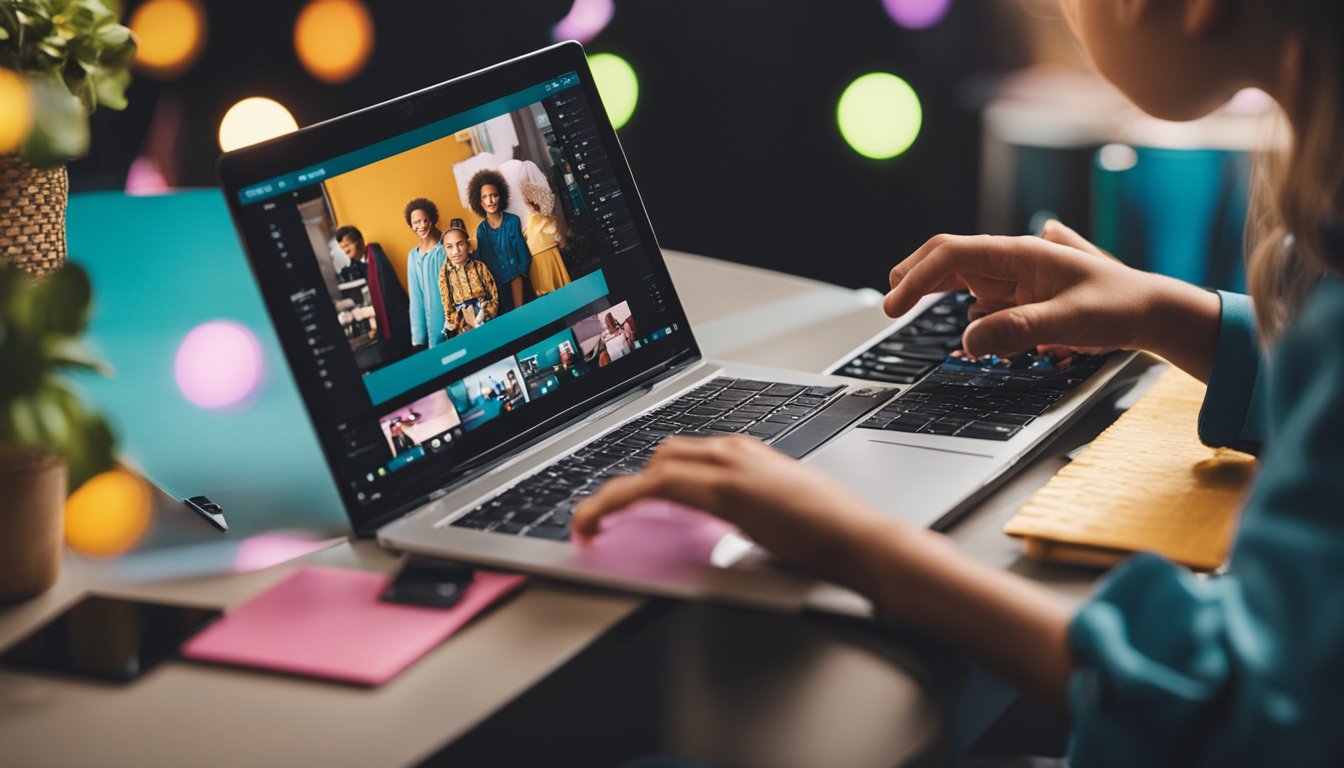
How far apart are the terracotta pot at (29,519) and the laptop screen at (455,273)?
0.16 meters

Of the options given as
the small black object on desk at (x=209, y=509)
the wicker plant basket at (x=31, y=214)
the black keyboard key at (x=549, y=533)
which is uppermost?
the wicker plant basket at (x=31, y=214)

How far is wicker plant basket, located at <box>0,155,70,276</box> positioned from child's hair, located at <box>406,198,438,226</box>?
33cm

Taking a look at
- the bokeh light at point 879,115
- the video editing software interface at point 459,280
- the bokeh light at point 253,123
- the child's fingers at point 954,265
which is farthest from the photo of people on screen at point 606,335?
the bokeh light at point 879,115

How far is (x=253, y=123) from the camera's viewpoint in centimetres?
220

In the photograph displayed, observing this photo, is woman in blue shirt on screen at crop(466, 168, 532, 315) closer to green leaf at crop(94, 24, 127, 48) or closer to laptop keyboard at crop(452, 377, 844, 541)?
laptop keyboard at crop(452, 377, 844, 541)

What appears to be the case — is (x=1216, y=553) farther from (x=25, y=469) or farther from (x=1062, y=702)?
(x=25, y=469)

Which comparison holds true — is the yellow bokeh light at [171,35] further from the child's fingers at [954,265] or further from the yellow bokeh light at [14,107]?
the child's fingers at [954,265]

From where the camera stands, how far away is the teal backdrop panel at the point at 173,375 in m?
0.99

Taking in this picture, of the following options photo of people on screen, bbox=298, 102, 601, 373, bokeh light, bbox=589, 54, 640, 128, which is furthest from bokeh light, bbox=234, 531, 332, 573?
bokeh light, bbox=589, 54, 640, 128

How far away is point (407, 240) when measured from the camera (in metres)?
0.92

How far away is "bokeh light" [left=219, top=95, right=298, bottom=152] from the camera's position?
6.73 ft

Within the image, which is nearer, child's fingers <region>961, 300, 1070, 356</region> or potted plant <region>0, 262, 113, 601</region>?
potted plant <region>0, 262, 113, 601</region>

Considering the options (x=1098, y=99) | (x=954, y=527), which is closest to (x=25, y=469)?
(x=954, y=527)

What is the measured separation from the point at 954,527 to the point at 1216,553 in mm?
163
